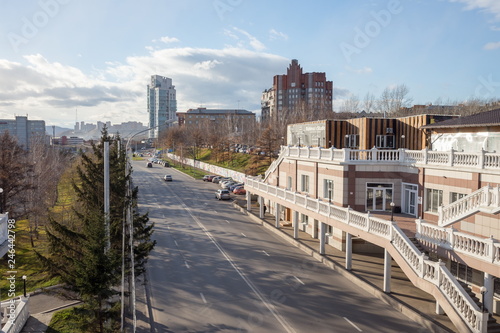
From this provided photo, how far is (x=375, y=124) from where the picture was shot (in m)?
31.6

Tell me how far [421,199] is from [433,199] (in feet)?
2.79

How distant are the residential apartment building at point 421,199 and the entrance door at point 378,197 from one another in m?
0.07

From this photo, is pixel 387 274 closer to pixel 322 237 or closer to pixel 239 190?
pixel 322 237

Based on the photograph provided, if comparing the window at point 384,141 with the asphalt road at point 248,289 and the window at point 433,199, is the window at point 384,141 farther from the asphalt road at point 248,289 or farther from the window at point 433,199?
the asphalt road at point 248,289

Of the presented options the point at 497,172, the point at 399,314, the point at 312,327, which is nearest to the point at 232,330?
the point at 312,327

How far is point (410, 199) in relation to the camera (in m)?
25.2

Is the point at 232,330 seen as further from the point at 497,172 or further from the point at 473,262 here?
the point at 497,172

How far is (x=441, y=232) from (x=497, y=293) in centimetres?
420

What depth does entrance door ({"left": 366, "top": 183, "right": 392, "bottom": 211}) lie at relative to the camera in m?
26.5

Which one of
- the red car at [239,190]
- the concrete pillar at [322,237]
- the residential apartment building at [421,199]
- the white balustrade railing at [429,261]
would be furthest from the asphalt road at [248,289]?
the red car at [239,190]

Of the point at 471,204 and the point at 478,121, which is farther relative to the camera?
the point at 478,121

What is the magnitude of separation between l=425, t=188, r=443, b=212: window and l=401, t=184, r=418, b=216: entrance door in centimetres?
102

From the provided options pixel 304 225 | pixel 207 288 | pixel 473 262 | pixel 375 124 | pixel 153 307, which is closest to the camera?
pixel 473 262

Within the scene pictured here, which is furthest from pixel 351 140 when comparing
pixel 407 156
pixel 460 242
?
pixel 460 242
